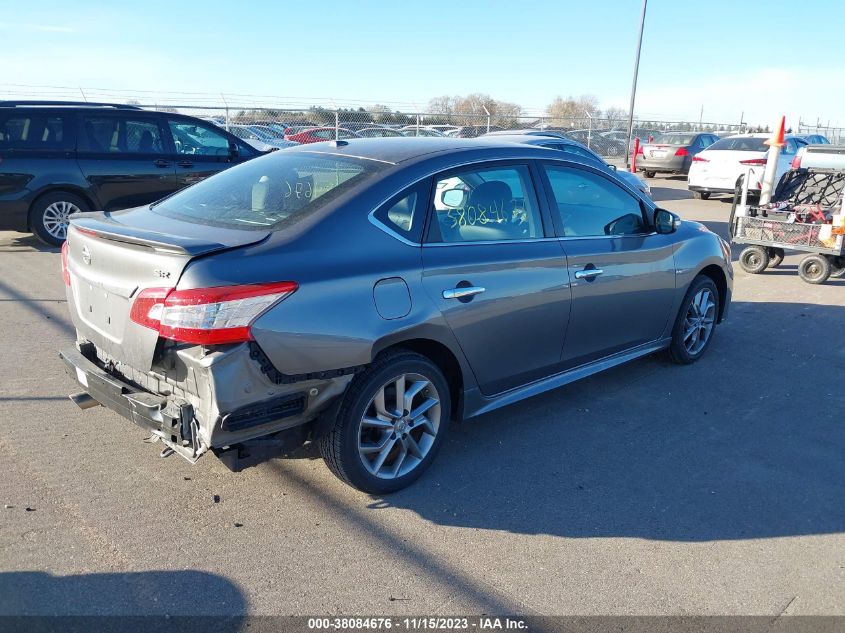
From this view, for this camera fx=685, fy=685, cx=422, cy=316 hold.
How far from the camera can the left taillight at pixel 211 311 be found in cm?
273

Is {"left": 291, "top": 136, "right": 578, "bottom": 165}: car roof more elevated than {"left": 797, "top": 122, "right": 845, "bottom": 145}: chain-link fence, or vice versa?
{"left": 797, "top": 122, "right": 845, "bottom": 145}: chain-link fence

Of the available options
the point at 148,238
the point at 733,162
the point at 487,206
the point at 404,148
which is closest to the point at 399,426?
the point at 487,206

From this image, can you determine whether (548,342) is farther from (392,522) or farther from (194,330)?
(194,330)

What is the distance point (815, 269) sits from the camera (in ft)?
28.3

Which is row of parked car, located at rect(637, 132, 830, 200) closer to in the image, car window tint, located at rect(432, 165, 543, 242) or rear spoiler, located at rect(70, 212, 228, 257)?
car window tint, located at rect(432, 165, 543, 242)

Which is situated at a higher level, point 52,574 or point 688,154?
point 688,154

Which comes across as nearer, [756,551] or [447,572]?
[447,572]

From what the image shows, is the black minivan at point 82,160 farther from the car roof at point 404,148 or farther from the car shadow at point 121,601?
the car shadow at point 121,601

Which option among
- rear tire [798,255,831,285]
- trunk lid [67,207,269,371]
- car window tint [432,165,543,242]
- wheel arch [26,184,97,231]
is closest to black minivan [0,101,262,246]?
wheel arch [26,184,97,231]

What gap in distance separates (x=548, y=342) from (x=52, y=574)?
2.75 meters

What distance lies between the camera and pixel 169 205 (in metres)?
3.80

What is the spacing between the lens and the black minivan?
339 inches

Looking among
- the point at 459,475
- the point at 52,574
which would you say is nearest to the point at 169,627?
the point at 52,574

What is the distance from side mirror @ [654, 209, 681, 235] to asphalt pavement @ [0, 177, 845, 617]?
1.17 metres
